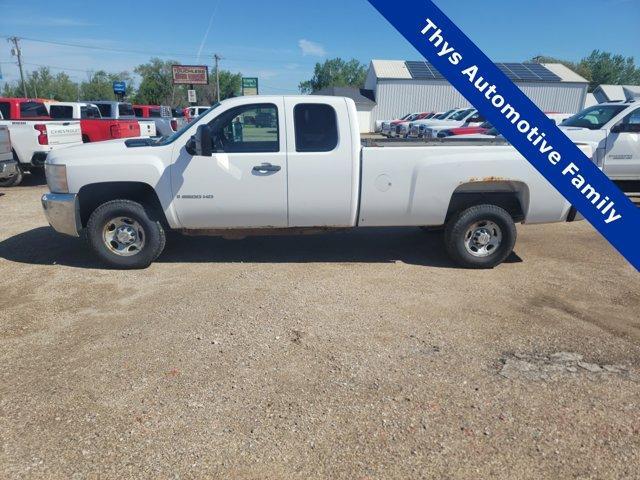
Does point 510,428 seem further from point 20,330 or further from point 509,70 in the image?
point 509,70

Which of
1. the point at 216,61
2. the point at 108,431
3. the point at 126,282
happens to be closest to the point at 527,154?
the point at 108,431

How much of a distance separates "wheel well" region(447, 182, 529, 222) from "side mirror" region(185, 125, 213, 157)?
9.26ft

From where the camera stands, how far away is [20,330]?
4.18m

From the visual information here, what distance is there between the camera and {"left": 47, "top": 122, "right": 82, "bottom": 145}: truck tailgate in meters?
11.2

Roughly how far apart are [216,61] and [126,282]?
200 feet

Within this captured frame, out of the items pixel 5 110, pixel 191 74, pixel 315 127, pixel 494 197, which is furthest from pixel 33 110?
pixel 191 74

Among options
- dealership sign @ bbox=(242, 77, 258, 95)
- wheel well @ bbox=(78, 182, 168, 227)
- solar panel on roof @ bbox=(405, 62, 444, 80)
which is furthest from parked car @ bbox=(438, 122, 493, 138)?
solar panel on roof @ bbox=(405, 62, 444, 80)

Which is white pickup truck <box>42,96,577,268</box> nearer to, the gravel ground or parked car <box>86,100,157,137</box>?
the gravel ground

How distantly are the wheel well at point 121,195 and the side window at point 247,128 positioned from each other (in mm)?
1004

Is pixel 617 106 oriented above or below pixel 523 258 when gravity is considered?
above

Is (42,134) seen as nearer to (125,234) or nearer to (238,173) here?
(125,234)

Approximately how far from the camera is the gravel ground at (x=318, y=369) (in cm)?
267

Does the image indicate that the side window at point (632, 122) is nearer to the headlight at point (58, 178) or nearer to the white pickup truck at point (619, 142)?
the white pickup truck at point (619, 142)

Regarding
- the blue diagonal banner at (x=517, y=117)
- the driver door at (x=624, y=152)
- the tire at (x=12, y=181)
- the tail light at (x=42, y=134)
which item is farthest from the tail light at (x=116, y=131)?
the blue diagonal banner at (x=517, y=117)
